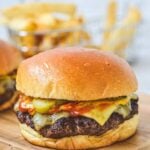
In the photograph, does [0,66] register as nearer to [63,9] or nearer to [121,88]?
[121,88]

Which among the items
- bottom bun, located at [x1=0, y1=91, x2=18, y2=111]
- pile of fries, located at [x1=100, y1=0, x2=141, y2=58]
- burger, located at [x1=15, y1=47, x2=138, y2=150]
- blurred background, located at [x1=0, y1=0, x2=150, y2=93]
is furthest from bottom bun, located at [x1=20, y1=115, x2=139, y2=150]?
pile of fries, located at [x1=100, y1=0, x2=141, y2=58]

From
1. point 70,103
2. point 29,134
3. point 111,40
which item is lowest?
point 111,40

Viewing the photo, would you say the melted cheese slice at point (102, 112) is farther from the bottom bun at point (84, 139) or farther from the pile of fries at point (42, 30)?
the pile of fries at point (42, 30)

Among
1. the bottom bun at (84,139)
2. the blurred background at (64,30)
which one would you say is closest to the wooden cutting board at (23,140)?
the bottom bun at (84,139)

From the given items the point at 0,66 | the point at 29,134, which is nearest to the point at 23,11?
the point at 0,66

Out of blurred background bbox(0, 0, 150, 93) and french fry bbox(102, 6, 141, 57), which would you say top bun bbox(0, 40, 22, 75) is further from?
french fry bbox(102, 6, 141, 57)
